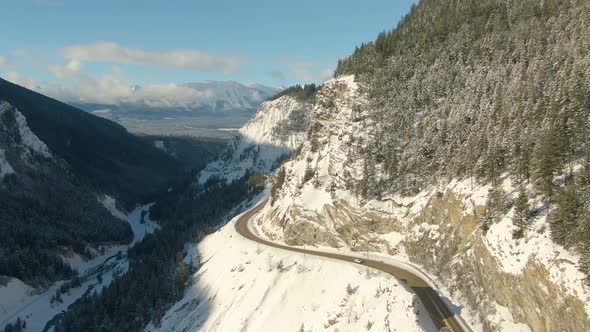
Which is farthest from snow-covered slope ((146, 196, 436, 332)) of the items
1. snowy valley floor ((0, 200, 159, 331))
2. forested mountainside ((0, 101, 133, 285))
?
forested mountainside ((0, 101, 133, 285))

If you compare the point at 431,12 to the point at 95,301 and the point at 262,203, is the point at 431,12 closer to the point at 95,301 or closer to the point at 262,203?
the point at 262,203

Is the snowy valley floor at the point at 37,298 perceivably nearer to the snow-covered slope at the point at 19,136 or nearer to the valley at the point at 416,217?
the valley at the point at 416,217

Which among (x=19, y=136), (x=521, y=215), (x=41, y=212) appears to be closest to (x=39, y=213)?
(x=41, y=212)

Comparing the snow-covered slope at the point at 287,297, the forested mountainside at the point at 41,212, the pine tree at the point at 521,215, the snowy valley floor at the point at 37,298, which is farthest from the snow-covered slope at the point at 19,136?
the pine tree at the point at 521,215

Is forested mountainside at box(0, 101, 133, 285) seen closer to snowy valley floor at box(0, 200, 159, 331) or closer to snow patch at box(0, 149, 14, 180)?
snow patch at box(0, 149, 14, 180)

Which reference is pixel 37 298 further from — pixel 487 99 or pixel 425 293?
pixel 487 99
